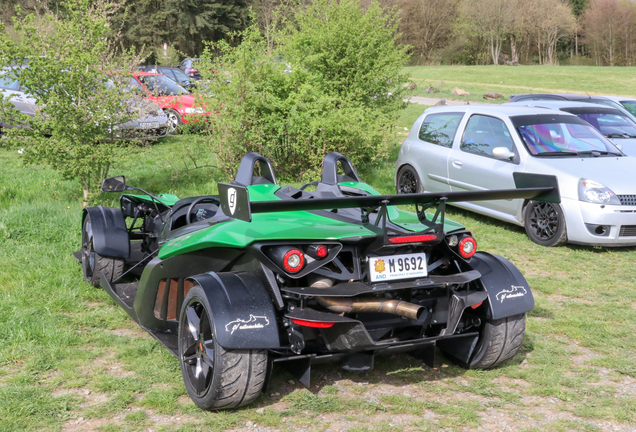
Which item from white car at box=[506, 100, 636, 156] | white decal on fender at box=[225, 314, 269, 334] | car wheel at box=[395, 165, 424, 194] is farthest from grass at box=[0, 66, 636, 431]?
white car at box=[506, 100, 636, 156]

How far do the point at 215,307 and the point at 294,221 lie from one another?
0.73m

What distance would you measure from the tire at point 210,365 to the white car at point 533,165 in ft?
17.4

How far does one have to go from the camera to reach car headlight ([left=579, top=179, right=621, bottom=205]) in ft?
23.4

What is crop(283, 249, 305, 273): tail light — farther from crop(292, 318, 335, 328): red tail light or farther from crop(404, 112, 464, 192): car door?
crop(404, 112, 464, 192): car door

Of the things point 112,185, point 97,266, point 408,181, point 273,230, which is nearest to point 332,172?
point 273,230

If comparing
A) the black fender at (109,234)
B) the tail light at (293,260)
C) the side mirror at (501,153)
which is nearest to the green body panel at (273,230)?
the tail light at (293,260)

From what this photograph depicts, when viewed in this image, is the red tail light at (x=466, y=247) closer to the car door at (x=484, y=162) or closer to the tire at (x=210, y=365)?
the tire at (x=210, y=365)

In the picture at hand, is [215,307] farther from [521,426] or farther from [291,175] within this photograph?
[291,175]

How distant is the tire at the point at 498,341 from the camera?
12.6 feet

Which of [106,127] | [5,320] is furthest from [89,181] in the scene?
[5,320]

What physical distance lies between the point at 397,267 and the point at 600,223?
4.70m

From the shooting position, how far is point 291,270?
322cm

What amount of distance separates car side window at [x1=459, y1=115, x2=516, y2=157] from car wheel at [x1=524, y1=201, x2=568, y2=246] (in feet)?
3.01

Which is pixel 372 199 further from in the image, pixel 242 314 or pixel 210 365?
pixel 210 365
